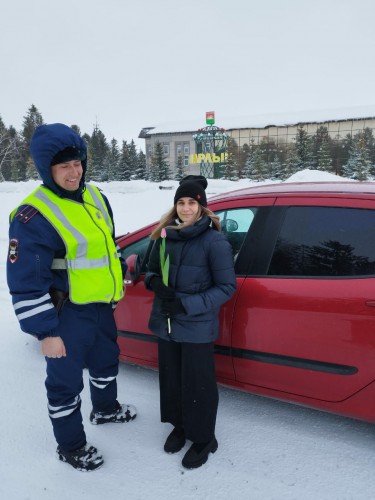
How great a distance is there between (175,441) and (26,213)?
159cm

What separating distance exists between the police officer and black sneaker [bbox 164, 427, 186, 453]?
0.40 metres

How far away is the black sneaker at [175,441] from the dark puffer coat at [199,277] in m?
0.66

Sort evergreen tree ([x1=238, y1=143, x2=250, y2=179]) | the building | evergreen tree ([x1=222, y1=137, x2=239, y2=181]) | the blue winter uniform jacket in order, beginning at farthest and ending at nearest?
the building
evergreen tree ([x1=238, y1=143, x2=250, y2=179])
evergreen tree ([x1=222, y1=137, x2=239, y2=181])
the blue winter uniform jacket

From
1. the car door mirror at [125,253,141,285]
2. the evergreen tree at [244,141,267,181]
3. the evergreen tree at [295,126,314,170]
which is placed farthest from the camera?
the evergreen tree at [244,141,267,181]

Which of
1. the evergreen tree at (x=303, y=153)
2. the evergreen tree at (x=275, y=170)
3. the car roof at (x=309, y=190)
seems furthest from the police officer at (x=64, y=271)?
the evergreen tree at (x=275, y=170)

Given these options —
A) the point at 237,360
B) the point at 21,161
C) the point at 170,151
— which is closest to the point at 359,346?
the point at 237,360

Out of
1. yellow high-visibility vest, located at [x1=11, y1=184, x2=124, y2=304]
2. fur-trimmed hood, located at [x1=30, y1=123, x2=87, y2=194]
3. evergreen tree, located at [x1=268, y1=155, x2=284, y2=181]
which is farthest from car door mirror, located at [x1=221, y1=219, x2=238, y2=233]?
evergreen tree, located at [x1=268, y1=155, x2=284, y2=181]

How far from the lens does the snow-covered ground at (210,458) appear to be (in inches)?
80.4

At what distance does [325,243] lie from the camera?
2.20m

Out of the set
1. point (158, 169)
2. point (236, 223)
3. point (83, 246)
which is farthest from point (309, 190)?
point (158, 169)

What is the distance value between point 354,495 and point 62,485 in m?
1.54

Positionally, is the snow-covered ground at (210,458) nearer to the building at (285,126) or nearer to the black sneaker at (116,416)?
the black sneaker at (116,416)

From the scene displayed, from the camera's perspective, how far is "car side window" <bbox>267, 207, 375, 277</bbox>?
208cm

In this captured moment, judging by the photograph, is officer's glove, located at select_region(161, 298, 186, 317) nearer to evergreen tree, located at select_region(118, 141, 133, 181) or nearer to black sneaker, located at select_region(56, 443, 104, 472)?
black sneaker, located at select_region(56, 443, 104, 472)
